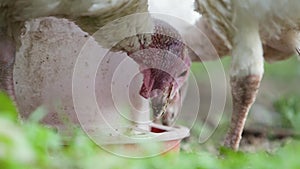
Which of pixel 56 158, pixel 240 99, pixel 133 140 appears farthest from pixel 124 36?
pixel 56 158

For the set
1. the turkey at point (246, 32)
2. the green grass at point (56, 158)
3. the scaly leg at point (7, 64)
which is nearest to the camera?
the green grass at point (56, 158)

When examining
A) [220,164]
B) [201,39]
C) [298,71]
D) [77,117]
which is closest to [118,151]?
[77,117]

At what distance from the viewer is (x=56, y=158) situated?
0.93 metres

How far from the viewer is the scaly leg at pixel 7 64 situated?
62.9 inches

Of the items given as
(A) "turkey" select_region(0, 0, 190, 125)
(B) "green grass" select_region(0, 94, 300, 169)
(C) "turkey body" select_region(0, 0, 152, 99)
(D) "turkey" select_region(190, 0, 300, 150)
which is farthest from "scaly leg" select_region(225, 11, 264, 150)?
(B) "green grass" select_region(0, 94, 300, 169)

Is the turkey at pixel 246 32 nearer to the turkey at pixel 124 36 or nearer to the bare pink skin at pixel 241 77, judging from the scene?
the bare pink skin at pixel 241 77

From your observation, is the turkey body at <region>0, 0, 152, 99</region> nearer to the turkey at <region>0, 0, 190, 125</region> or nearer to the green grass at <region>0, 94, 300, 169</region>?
the turkey at <region>0, 0, 190, 125</region>

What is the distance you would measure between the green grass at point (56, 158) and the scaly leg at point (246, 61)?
0.61m

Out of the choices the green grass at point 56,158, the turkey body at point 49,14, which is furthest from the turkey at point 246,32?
the green grass at point 56,158

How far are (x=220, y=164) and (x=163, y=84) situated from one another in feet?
2.46

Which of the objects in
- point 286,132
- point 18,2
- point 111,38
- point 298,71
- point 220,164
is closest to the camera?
point 220,164

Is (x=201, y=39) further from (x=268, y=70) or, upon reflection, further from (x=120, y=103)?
(x=268, y=70)

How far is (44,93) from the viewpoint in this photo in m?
1.77

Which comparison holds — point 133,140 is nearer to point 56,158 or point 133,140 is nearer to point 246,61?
point 246,61
